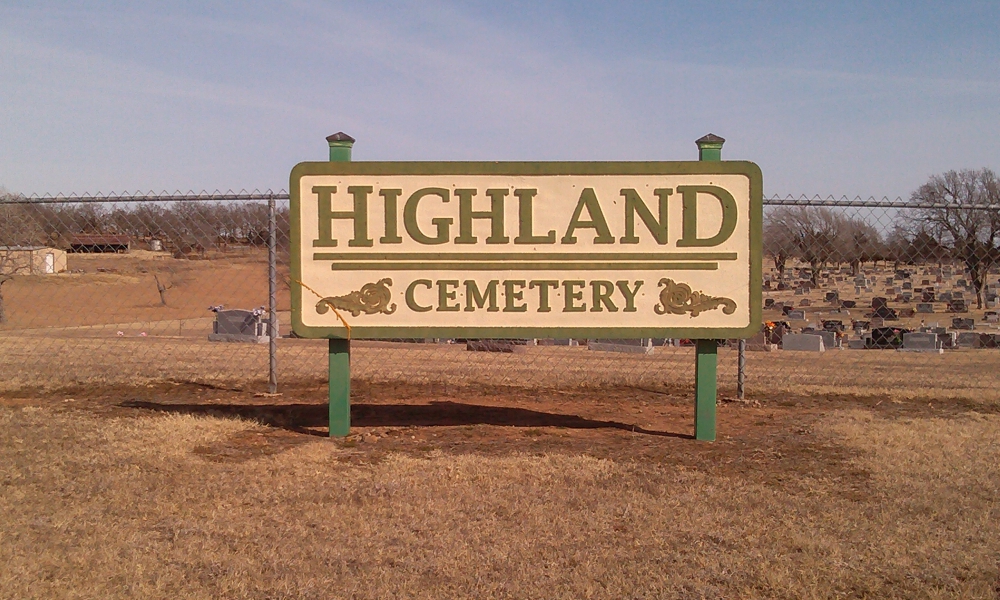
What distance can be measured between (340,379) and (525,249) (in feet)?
5.72

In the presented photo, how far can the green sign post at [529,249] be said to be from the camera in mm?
6008

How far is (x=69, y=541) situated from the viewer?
3619mm

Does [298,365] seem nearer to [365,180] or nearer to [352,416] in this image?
[352,416]

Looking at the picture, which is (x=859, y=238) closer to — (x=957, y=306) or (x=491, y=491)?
(x=491, y=491)

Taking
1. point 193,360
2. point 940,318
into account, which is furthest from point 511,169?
point 940,318

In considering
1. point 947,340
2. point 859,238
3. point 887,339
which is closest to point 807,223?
point 859,238

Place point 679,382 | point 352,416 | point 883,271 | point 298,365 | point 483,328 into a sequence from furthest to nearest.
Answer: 1. point 883,271
2. point 298,365
3. point 679,382
4. point 352,416
5. point 483,328

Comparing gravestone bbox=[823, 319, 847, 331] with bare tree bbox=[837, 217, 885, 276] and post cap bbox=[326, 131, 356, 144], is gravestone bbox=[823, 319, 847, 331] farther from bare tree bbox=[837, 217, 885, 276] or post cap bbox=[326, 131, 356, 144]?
post cap bbox=[326, 131, 356, 144]

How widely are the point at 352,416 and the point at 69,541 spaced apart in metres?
3.45

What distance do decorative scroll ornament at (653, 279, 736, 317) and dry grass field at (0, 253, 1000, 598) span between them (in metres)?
0.99

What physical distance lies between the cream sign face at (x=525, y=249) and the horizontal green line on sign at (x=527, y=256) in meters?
0.01

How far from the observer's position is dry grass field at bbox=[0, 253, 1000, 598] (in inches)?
129

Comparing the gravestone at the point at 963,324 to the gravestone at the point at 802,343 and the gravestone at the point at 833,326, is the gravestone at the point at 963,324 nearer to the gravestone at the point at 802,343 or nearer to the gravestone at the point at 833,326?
the gravestone at the point at 833,326

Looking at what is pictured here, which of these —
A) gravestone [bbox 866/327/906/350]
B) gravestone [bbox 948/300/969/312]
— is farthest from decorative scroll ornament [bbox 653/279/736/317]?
gravestone [bbox 948/300/969/312]
